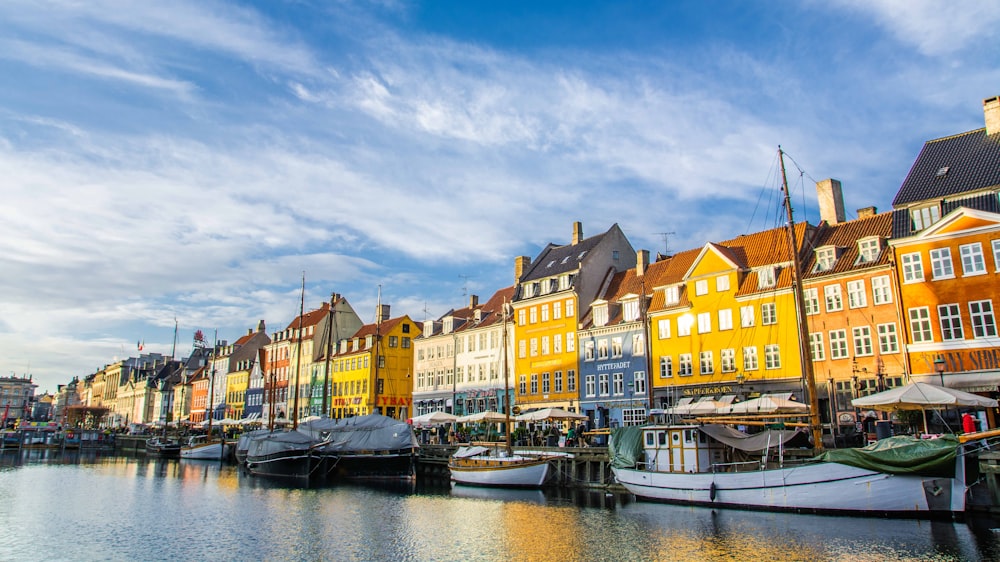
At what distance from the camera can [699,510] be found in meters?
28.8

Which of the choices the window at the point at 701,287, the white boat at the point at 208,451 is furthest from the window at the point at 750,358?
the white boat at the point at 208,451

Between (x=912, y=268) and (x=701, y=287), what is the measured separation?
13.1 meters

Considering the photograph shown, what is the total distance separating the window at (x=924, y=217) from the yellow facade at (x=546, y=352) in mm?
24572

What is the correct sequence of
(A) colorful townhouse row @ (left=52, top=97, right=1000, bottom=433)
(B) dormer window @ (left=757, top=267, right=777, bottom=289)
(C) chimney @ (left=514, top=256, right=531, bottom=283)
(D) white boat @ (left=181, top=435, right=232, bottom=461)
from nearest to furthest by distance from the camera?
(A) colorful townhouse row @ (left=52, top=97, right=1000, bottom=433) → (B) dormer window @ (left=757, top=267, right=777, bottom=289) → (C) chimney @ (left=514, top=256, right=531, bottom=283) → (D) white boat @ (left=181, top=435, right=232, bottom=461)

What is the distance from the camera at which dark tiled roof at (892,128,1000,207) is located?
114 ft

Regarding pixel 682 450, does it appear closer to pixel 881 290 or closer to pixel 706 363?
pixel 706 363

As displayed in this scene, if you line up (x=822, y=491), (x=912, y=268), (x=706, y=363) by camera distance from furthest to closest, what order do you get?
1. (x=706, y=363)
2. (x=912, y=268)
3. (x=822, y=491)

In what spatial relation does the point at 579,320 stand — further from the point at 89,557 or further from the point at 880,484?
the point at 89,557

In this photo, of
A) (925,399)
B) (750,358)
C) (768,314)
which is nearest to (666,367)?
(750,358)

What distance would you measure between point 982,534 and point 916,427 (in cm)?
1138

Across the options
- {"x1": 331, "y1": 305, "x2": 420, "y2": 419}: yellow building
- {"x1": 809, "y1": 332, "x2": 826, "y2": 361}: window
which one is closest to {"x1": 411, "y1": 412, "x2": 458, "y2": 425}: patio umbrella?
{"x1": 331, "y1": 305, "x2": 420, "y2": 419}: yellow building

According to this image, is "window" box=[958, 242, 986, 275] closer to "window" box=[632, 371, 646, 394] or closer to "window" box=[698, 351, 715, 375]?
"window" box=[698, 351, 715, 375]

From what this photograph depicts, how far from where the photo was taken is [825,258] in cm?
3988

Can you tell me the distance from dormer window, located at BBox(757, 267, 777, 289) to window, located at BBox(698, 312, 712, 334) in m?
3.88
